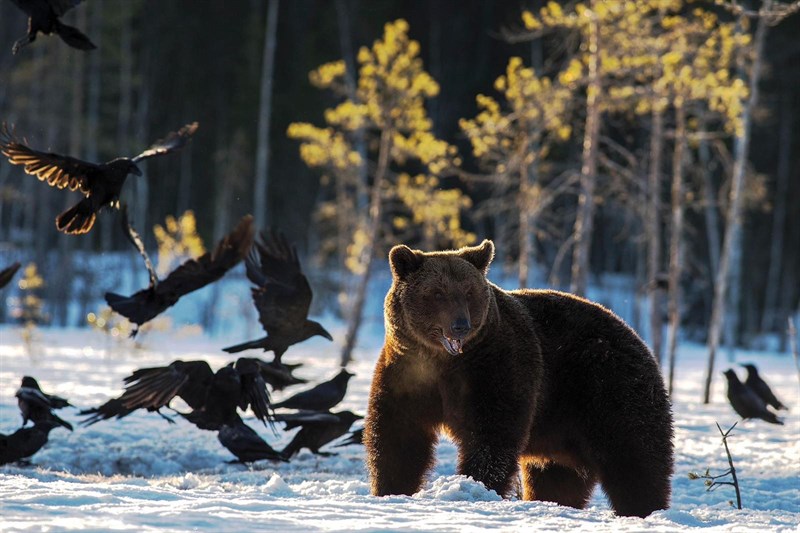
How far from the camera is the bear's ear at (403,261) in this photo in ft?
17.7

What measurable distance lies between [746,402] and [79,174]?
8212mm

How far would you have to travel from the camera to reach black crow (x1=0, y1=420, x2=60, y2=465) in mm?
7664

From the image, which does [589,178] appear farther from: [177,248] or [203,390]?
[177,248]

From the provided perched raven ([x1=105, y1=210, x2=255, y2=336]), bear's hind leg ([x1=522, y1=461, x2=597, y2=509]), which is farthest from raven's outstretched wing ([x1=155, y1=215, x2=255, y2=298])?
bear's hind leg ([x1=522, y1=461, x2=597, y2=509])

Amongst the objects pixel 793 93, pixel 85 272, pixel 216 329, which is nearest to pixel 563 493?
pixel 216 329

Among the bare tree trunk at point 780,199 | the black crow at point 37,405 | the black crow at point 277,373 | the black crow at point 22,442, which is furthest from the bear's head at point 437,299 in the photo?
the bare tree trunk at point 780,199

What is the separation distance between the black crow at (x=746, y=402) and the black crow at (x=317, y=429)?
215 inches

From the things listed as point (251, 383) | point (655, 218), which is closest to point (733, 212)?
point (655, 218)

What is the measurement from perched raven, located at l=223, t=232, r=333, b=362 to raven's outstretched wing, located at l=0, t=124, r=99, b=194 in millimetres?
1572

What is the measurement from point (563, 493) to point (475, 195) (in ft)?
109

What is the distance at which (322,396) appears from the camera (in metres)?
8.51

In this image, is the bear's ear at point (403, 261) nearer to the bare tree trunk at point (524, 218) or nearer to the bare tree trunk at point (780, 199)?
the bare tree trunk at point (524, 218)

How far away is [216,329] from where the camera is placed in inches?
1358

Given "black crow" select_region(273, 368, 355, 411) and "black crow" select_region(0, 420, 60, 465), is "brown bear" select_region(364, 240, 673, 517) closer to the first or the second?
"black crow" select_region(273, 368, 355, 411)
